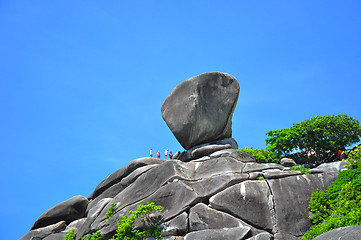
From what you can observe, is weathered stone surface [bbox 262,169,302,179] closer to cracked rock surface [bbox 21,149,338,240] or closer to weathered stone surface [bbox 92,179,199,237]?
→ cracked rock surface [bbox 21,149,338,240]

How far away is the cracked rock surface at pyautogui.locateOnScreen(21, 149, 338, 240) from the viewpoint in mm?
15125

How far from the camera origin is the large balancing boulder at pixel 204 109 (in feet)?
70.5

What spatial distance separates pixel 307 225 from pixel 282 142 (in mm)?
15265

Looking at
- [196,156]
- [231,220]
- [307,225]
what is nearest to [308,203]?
[307,225]

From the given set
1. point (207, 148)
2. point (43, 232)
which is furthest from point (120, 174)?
point (207, 148)

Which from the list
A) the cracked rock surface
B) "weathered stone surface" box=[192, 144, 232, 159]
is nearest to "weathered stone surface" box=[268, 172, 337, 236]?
the cracked rock surface

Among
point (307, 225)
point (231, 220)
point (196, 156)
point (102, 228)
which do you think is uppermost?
point (196, 156)

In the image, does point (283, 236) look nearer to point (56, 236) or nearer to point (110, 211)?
point (110, 211)

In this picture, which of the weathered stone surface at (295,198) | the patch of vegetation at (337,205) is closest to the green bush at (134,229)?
the weathered stone surface at (295,198)

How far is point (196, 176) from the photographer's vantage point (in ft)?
58.1

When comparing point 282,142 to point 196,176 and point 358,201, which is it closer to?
point 196,176

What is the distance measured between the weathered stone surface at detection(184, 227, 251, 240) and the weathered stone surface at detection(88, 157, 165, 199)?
7462 mm

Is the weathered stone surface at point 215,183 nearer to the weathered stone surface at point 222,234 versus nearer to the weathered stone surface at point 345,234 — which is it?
the weathered stone surface at point 222,234

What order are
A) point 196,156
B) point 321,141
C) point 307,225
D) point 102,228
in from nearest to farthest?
point 307,225 < point 102,228 < point 196,156 < point 321,141
